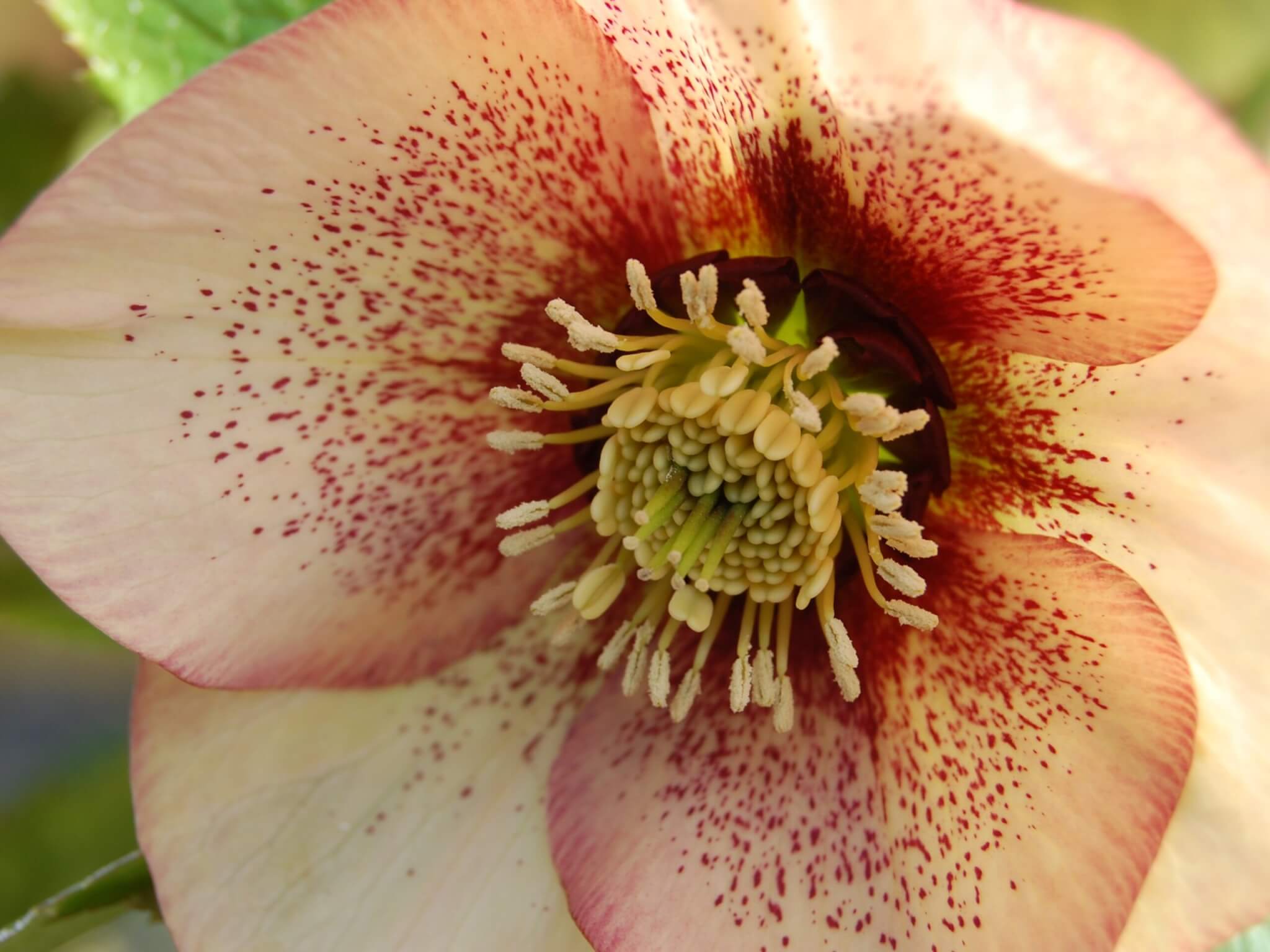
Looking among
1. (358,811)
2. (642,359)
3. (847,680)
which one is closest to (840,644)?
(847,680)

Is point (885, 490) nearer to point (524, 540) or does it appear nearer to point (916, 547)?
point (916, 547)

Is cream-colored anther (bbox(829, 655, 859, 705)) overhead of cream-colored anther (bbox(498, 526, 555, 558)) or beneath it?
beneath

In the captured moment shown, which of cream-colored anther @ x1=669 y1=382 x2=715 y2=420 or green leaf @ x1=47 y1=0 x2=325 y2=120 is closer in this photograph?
cream-colored anther @ x1=669 y1=382 x2=715 y2=420

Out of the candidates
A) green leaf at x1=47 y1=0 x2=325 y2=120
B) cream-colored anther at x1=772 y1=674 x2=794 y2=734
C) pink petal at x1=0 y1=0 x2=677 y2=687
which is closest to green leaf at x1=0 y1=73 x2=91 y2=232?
green leaf at x1=47 y1=0 x2=325 y2=120

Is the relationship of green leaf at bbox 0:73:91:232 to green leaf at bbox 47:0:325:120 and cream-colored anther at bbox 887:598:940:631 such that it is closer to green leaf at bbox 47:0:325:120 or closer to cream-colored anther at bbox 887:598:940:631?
green leaf at bbox 47:0:325:120

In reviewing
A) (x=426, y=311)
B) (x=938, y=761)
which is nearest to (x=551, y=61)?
(x=426, y=311)

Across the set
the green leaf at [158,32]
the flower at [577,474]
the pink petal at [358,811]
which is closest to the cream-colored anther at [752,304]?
the flower at [577,474]
